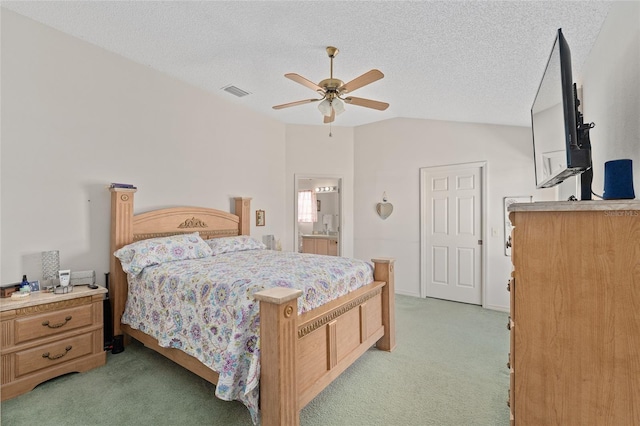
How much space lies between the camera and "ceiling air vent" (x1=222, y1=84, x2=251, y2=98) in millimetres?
3843

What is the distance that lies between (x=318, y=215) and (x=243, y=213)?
9.60ft

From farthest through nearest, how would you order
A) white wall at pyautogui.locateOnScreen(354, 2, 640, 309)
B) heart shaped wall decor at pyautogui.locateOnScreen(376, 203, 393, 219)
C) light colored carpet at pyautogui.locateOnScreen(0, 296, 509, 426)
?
1. heart shaped wall decor at pyautogui.locateOnScreen(376, 203, 393, 219)
2. light colored carpet at pyautogui.locateOnScreen(0, 296, 509, 426)
3. white wall at pyautogui.locateOnScreen(354, 2, 640, 309)

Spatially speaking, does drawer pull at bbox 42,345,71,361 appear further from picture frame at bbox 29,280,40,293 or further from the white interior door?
the white interior door

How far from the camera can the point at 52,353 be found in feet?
7.54

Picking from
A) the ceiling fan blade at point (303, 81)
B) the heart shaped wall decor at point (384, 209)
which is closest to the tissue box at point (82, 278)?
the ceiling fan blade at point (303, 81)

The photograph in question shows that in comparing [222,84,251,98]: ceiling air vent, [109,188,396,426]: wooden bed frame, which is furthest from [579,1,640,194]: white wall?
[222,84,251,98]: ceiling air vent

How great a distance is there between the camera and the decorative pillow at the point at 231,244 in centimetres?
359

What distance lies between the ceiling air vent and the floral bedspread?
2264 mm

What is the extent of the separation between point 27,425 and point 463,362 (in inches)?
127

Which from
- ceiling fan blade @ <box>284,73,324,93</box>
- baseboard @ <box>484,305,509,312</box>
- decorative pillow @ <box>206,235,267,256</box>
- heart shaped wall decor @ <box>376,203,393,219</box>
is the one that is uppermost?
ceiling fan blade @ <box>284,73,324,93</box>

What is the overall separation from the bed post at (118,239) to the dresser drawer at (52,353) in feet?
1.26

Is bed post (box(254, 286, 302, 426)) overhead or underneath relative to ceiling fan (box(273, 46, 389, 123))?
underneath

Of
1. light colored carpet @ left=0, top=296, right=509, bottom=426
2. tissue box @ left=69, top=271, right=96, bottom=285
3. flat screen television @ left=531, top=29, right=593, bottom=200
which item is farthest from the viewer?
tissue box @ left=69, top=271, right=96, bottom=285

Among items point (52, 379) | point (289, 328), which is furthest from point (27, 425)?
point (289, 328)
